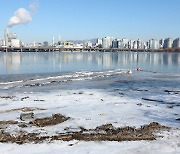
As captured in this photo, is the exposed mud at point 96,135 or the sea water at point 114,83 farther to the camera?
the sea water at point 114,83

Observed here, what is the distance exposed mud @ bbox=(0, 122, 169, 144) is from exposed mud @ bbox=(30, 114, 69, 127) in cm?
123

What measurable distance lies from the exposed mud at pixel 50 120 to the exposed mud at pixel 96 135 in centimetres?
123

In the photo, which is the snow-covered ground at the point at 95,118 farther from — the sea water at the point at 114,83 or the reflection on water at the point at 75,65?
the reflection on water at the point at 75,65

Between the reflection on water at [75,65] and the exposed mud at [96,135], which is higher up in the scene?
the exposed mud at [96,135]

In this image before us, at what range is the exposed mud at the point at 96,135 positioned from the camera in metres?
8.95

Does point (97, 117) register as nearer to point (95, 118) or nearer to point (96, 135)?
point (95, 118)

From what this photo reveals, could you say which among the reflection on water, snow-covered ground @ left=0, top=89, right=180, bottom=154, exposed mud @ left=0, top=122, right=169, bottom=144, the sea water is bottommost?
the reflection on water

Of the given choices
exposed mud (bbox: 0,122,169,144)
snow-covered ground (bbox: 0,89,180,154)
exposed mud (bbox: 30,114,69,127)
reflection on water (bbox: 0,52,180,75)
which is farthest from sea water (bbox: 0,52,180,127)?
exposed mud (bbox: 30,114,69,127)

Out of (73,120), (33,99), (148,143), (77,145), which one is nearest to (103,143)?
(77,145)

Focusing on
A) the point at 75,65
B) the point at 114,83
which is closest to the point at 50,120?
the point at 114,83

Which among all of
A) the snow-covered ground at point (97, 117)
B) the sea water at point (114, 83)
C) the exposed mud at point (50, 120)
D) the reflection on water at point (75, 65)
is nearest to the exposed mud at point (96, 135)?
the snow-covered ground at point (97, 117)

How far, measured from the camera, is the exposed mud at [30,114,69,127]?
35.3ft

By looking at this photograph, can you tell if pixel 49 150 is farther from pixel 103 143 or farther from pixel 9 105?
pixel 9 105

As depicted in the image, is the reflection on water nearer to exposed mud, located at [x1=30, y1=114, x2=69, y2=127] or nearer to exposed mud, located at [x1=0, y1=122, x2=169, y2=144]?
exposed mud, located at [x1=30, y1=114, x2=69, y2=127]
